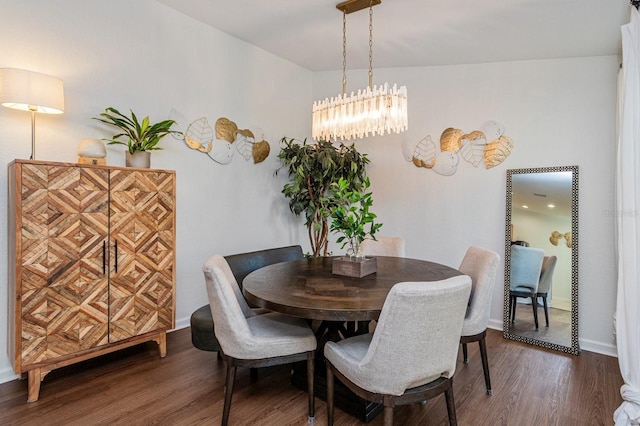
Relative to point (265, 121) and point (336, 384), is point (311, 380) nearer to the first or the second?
point (336, 384)

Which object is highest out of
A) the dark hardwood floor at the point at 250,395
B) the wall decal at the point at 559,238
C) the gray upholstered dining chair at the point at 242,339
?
the wall decal at the point at 559,238

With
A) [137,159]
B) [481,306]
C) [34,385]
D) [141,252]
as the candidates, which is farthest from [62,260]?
[481,306]

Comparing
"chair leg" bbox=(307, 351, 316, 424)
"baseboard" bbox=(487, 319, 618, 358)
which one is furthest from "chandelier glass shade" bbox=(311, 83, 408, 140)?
"baseboard" bbox=(487, 319, 618, 358)

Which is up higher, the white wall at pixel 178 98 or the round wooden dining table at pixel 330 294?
the white wall at pixel 178 98

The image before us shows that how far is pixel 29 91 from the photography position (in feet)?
7.30

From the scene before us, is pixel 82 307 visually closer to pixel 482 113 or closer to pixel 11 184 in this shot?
pixel 11 184

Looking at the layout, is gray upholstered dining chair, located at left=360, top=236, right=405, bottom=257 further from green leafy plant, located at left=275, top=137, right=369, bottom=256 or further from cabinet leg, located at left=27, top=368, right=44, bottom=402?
cabinet leg, located at left=27, top=368, right=44, bottom=402

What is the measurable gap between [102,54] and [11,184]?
48.6 inches

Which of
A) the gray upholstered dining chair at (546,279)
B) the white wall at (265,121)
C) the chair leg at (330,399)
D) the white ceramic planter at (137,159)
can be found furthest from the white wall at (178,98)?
the gray upholstered dining chair at (546,279)

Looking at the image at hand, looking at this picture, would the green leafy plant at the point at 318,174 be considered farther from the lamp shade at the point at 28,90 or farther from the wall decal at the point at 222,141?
the lamp shade at the point at 28,90

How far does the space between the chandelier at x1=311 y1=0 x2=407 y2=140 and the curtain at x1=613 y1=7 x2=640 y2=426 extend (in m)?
1.26

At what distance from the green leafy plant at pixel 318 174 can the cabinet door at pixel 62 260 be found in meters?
2.00

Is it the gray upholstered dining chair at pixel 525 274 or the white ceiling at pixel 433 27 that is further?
the gray upholstered dining chair at pixel 525 274

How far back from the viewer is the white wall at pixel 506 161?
3.08m
